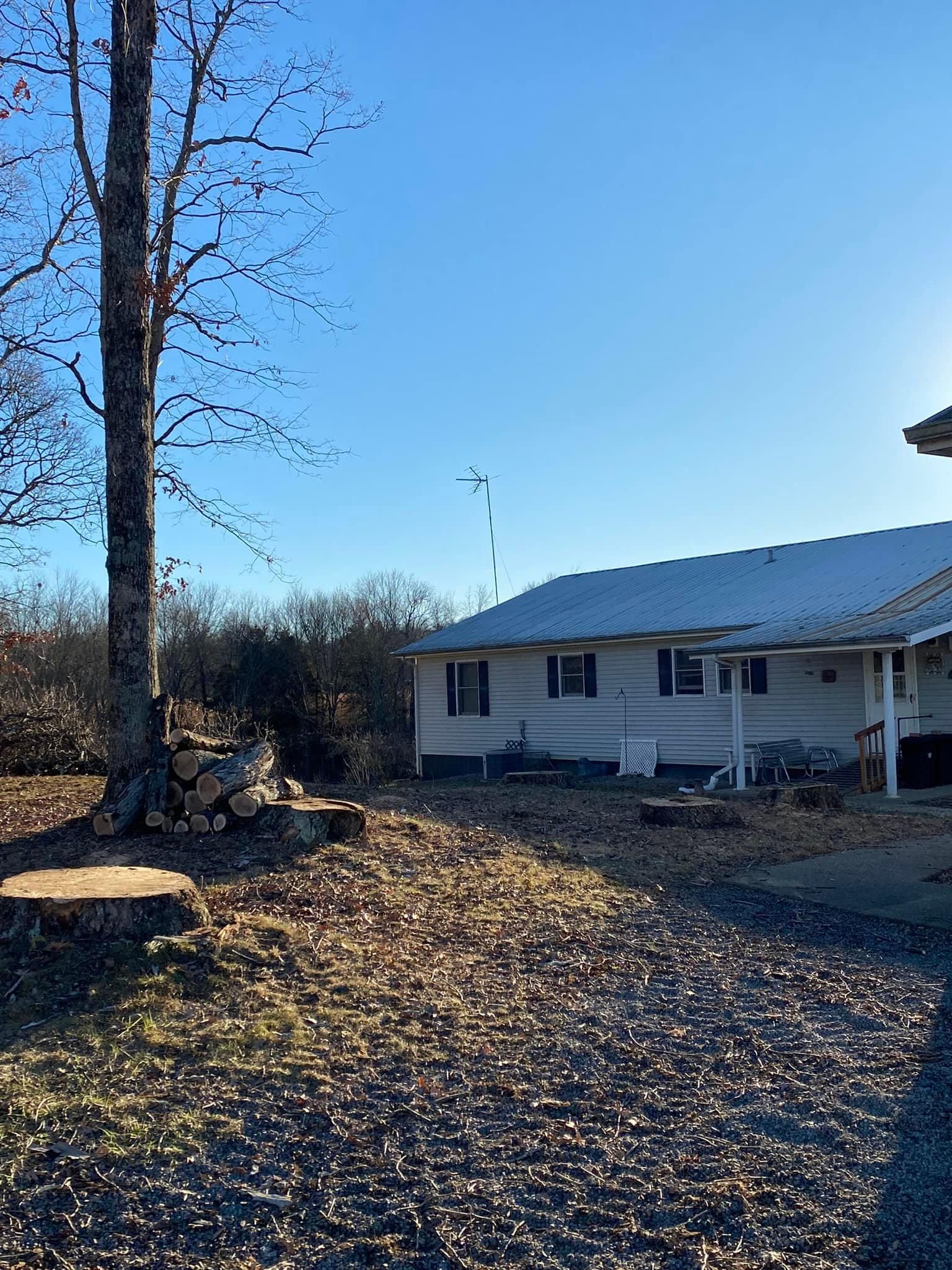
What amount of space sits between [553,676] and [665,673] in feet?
9.77

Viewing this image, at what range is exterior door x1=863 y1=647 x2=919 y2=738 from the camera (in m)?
16.1

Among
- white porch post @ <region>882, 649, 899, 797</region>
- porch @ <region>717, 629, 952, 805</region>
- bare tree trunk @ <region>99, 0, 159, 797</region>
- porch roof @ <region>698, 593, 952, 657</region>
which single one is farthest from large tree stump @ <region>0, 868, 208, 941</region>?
white porch post @ <region>882, 649, 899, 797</region>

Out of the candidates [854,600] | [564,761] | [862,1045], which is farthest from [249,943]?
[564,761]

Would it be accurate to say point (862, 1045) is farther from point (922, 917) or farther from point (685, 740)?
point (685, 740)

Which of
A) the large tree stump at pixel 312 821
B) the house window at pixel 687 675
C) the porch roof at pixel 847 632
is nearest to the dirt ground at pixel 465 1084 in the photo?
the large tree stump at pixel 312 821

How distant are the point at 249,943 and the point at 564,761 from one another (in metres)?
16.1

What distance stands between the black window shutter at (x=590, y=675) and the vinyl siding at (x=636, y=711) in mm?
104

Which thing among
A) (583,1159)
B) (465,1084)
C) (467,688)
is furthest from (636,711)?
(583,1159)

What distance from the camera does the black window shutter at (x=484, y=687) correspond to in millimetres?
22891

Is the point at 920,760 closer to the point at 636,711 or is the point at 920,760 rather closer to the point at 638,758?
the point at 638,758

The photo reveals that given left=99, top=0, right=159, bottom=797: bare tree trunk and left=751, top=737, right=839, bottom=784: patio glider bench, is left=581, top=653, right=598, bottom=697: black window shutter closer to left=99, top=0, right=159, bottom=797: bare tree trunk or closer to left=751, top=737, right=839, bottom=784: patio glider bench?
left=751, top=737, right=839, bottom=784: patio glider bench

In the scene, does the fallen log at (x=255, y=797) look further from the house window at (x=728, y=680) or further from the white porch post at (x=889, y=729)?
the house window at (x=728, y=680)

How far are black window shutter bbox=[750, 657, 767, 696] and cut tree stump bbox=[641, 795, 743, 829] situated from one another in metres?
6.89

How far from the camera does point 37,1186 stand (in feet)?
10.1
